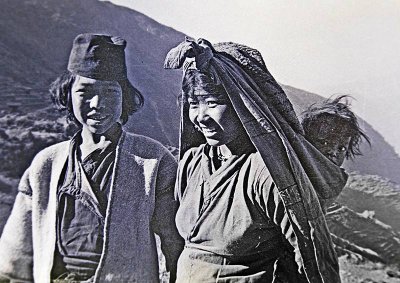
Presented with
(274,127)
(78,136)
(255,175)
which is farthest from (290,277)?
(78,136)

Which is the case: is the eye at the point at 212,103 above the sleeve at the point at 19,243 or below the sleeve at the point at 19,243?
above

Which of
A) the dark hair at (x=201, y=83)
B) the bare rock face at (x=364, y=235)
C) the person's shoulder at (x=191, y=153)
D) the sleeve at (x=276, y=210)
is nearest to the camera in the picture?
the sleeve at (x=276, y=210)

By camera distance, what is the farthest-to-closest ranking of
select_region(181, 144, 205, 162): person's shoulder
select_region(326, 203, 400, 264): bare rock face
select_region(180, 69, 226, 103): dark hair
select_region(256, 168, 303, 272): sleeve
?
select_region(326, 203, 400, 264): bare rock face, select_region(181, 144, 205, 162): person's shoulder, select_region(180, 69, 226, 103): dark hair, select_region(256, 168, 303, 272): sleeve

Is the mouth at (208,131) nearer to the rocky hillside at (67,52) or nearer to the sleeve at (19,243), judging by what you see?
the rocky hillside at (67,52)

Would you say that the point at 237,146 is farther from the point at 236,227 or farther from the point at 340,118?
the point at 340,118

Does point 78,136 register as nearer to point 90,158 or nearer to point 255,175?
point 90,158

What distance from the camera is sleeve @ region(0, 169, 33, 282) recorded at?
8.29 feet

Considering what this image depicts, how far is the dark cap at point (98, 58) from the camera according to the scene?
8.45 ft

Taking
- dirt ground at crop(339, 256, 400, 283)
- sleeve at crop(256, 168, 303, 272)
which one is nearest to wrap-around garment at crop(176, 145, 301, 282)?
sleeve at crop(256, 168, 303, 272)

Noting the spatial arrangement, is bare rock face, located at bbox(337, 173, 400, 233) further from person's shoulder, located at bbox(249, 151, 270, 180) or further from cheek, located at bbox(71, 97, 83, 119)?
cheek, located at bbox(71, 97, 83, 119)

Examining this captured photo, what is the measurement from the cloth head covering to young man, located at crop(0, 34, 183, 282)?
0.74 ft

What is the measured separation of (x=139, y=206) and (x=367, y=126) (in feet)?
3.56

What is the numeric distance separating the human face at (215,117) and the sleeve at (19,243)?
0.73 m

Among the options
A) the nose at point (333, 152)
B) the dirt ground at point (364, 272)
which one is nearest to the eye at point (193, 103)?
the nose at point (333, 152)
